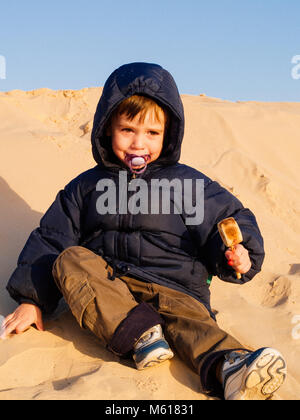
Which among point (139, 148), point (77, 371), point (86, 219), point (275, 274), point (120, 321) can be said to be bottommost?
point (275, 274)

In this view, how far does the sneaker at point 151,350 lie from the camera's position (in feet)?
6.37

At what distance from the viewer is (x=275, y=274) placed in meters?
3.56

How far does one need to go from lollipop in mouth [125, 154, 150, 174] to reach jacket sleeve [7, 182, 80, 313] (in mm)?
340

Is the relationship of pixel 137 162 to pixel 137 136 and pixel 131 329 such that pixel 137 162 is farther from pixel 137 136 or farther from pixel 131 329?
pixel 131 329

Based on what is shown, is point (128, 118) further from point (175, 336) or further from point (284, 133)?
point (284, 133)

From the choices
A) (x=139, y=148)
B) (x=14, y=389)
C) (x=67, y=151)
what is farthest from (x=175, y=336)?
(x=67, y=151)

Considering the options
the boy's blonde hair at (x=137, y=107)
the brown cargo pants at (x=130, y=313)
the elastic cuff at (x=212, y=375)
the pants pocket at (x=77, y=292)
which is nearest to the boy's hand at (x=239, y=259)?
the brown cargo pants at (x=130, y=313)

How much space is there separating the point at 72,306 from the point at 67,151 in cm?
289

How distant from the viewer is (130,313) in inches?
81.6

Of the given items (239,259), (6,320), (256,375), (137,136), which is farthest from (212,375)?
(137,136)

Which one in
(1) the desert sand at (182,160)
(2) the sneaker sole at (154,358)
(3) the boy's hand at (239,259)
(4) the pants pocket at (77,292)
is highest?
(3) the boy's hand at (239,259)

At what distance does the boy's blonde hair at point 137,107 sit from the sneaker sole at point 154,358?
3.69 feet

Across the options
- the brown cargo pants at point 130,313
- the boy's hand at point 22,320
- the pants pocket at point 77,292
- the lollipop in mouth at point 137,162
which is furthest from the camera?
the lollipop in mouth at point 137,162

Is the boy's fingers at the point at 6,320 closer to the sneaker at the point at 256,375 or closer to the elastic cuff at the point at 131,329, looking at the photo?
the elastic cuff at the point at 131,329
